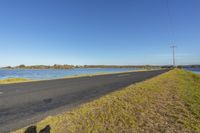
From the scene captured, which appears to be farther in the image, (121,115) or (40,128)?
(121,115)

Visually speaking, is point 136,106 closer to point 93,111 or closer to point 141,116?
point 141,116

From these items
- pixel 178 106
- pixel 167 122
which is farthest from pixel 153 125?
pixel 178 106

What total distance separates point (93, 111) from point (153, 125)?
2.24 metres

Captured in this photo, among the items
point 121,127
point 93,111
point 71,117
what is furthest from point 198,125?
point 71,117

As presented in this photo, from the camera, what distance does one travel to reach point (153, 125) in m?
4.37

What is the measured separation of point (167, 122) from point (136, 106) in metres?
1.80

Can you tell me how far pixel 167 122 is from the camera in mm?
4555

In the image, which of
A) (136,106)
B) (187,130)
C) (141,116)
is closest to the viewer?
(187,130)

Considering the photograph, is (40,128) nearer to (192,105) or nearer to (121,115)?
(121,115)

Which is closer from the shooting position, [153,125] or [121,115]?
[153,125]

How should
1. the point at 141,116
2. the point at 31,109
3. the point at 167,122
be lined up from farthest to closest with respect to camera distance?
1. the point at 31,109
2. the point at 141,116
3. the point at 167,122

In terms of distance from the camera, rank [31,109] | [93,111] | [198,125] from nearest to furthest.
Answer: [198,125], [93,111], [31,109]

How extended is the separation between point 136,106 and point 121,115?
123 centimetres

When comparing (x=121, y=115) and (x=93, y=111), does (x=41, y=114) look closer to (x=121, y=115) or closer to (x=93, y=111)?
(x=93, y=111)
